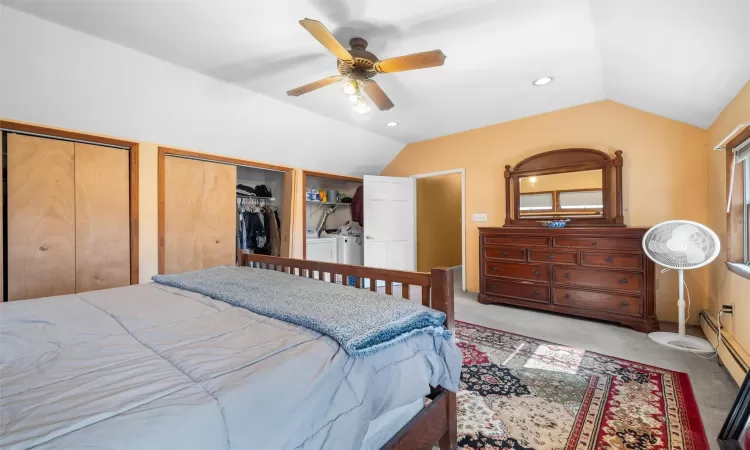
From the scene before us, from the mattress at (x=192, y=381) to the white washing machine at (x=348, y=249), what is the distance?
12.2 feet

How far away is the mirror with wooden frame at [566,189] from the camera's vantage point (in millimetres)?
3197

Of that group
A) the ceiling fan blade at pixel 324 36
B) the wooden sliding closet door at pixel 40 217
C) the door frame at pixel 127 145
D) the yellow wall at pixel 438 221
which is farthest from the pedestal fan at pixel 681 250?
the wooden sliding closet door at pixel 40 217

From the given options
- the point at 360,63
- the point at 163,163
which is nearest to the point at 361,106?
the point at 360,63

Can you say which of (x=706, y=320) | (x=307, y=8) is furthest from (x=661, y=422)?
(x=307, y=8)

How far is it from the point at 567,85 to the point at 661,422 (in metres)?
2.65

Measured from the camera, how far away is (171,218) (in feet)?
10.4

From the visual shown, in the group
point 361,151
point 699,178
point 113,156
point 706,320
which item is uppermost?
point 361,151

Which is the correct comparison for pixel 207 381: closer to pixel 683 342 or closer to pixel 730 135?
pixel 730 135

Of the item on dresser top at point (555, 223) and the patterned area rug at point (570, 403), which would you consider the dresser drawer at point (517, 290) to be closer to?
the item on dresser top at point (555, 223)

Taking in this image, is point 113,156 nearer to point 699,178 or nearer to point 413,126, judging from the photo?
point 413,126

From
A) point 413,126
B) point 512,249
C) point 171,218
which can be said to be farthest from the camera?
point 413,126

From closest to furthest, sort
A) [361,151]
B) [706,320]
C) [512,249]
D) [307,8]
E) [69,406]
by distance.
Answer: [69,406], [307,8], [706,320], [512,249], [361,151]

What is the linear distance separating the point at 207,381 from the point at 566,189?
378 centimetres

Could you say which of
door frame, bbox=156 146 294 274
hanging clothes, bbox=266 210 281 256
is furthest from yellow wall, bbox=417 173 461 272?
door frame, bbox=156 146 294 274
